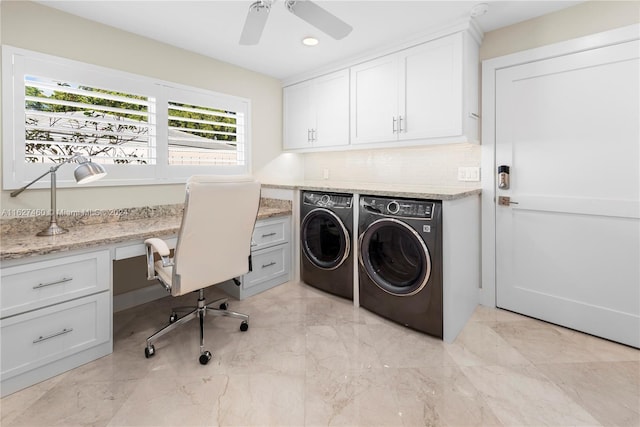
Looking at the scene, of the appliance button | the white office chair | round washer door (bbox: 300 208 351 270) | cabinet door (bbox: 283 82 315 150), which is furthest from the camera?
cabinet door (bbox: 283 82 315 150)

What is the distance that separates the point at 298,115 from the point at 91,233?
92.6 inches

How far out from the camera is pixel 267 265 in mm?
3025

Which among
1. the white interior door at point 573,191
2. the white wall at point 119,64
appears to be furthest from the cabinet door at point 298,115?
the white interior door at point 573,191

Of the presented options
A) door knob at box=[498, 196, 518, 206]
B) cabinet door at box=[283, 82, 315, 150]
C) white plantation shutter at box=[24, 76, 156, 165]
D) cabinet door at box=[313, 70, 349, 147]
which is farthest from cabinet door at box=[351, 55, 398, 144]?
white plantation shutter at box=[24, 76, 156, 165]

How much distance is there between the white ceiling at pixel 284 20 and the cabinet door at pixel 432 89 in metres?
0.16

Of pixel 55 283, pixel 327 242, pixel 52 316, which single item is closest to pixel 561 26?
pixel 327 242

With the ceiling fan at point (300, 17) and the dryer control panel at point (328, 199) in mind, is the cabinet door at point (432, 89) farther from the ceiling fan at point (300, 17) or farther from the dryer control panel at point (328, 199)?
the ceiling fan at point (300, 17)

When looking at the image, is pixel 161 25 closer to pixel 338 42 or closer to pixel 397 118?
pixel 338 42

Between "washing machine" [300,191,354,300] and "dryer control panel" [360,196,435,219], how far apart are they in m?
0.21

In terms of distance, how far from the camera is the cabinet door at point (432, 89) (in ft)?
7.77

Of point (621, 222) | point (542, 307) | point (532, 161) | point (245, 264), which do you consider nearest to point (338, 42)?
point (532, 161)

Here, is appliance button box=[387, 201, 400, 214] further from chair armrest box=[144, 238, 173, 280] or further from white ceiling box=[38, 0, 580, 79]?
chair armrest box=[144, 238, 173, 280]

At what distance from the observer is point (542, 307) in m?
2.42

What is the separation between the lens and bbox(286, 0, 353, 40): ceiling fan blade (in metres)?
1.63
